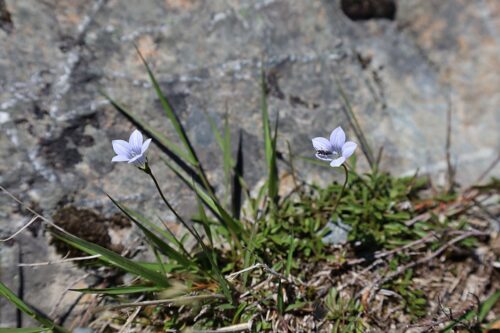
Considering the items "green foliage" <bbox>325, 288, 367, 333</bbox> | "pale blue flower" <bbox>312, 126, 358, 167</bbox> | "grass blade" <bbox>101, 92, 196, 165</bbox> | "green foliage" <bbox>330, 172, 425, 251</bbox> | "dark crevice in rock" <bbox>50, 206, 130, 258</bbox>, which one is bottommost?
"green foliage" <bbox>325, 288, 367, 333</bbox>

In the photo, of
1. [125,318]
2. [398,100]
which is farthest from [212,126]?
[398,100]

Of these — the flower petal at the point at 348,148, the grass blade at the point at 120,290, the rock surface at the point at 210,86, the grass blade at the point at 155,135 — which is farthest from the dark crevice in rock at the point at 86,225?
the flower petal at the point at 348,148

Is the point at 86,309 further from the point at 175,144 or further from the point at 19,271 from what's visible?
the point at 175,144

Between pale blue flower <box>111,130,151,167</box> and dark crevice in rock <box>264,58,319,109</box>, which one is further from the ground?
pale blue flower <box>111,130,151,167</box>

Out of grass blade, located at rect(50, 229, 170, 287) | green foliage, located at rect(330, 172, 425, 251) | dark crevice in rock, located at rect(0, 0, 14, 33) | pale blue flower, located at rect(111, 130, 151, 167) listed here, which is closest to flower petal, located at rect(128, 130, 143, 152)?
pale blue flower, located at rect(111, 130, 151, 167)

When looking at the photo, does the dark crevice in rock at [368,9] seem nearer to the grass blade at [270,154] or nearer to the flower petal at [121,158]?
the grass blade at [270,154]

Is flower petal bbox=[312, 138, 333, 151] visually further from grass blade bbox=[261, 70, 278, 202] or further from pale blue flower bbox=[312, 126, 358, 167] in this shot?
grass blade bbox=[261, 70, 278, 202]
